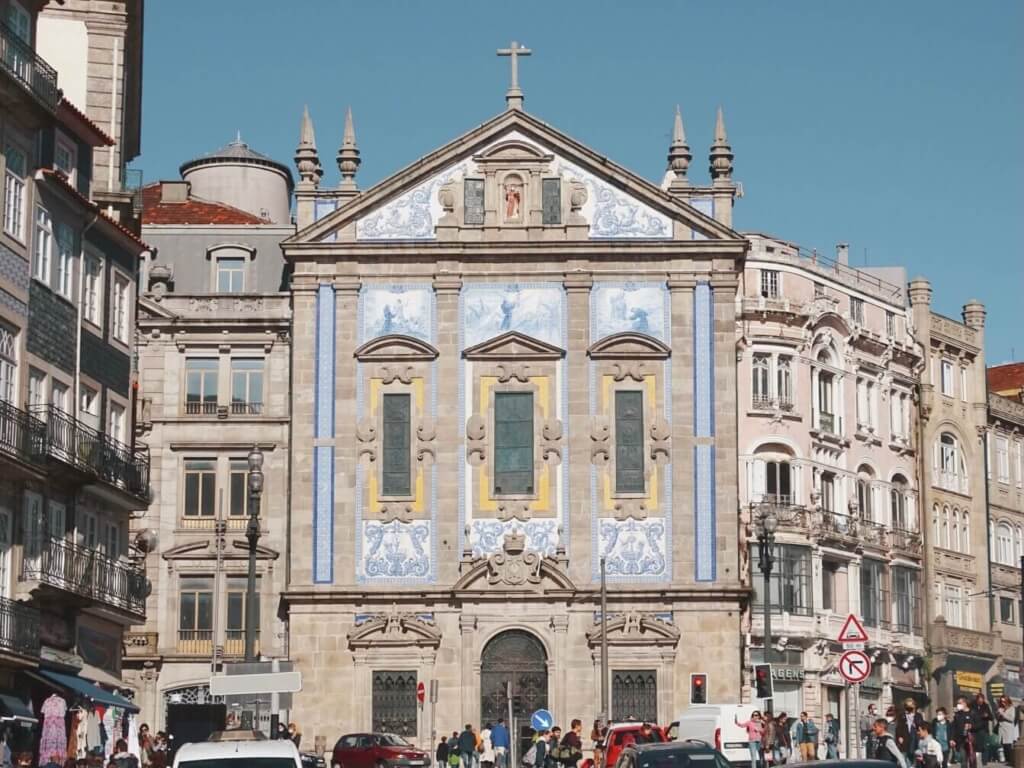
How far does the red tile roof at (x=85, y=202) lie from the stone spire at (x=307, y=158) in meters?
16.1

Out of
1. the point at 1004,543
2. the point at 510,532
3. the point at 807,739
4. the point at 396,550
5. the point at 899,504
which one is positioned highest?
the point at 899,504

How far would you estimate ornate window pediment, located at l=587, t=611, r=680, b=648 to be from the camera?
67.1 metres

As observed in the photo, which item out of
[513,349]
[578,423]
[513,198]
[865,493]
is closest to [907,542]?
[865,493]

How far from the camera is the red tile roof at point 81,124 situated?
158 ft

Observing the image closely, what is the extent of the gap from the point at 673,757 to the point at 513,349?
36.7 meters

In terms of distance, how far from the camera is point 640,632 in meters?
67.3

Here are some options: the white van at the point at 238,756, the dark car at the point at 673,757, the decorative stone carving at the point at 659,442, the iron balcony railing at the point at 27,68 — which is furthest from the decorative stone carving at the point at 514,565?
the white van at the point at 238,756

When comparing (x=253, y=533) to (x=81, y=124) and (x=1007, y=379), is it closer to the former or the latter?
(x=81, y=124)

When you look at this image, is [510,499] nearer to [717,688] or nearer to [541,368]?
[541,368]

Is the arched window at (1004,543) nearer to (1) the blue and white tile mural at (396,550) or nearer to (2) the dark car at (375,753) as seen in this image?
(1) the blue and white tile mural at (396,550)

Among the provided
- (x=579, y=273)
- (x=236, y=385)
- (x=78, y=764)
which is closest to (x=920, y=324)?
(x=579, y=273)

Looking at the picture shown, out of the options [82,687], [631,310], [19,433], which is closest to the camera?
[19,433]

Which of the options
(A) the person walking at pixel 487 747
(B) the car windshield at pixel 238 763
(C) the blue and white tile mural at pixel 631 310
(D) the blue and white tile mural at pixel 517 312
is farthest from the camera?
(D) the blue and white tile mural at pixel 517 312

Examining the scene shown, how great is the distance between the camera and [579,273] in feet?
227
